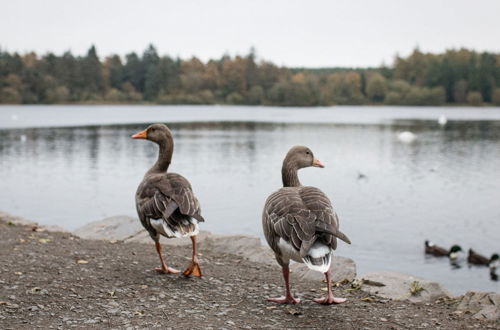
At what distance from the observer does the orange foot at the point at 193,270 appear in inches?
332

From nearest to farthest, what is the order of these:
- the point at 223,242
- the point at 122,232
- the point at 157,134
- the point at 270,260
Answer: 1. the point at 157,134
2. the point at 270,260
3. the point at 223,242
4. the point at 122,232

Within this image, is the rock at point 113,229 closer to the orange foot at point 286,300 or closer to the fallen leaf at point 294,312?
the orange foot at point 286,300

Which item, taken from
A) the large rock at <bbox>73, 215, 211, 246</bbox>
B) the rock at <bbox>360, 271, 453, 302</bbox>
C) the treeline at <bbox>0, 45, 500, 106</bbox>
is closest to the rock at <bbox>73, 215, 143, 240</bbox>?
the large rock at <bbox>73, 215, 211, 246</bbox>

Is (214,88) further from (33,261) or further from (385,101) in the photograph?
(33,261)

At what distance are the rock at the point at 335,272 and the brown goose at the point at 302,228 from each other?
2.16 m

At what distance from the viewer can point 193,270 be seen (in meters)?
8.49

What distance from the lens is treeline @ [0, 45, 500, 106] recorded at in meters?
157

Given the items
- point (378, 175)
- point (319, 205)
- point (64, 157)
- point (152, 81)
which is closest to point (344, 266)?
point (319, 205)

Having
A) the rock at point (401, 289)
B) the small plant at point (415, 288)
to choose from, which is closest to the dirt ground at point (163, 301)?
the rock at point (401, 289)

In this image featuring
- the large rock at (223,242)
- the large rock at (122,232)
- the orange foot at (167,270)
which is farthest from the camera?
the large rock at (122,232)

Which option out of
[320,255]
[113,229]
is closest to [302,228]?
[320,255]

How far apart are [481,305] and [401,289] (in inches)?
51.3

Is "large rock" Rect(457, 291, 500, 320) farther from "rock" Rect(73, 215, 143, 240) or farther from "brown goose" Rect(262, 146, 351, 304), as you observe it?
"rock" Rect(73, 215, 143, 240)

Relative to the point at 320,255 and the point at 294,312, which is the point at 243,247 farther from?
the point at 320,255
